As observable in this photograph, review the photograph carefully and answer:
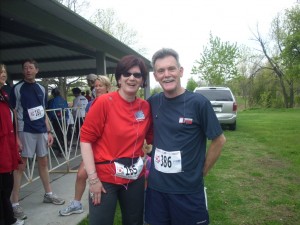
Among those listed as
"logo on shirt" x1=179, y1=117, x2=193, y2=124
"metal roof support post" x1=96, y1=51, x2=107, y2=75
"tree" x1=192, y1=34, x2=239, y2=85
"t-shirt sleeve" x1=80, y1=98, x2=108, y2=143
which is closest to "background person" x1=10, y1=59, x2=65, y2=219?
"t-shirt sleeve" x1=80, y1=98, x2=108, y2=143

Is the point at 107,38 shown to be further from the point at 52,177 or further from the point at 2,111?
the point at 2,111

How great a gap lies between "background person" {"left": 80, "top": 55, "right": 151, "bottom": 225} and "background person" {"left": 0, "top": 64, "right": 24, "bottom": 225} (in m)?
1.29

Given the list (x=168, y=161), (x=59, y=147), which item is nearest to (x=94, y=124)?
(x=168, y=161)

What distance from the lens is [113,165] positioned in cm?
234

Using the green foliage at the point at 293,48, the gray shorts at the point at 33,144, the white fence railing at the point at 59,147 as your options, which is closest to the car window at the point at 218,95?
the white fence railing at the point at 59,147

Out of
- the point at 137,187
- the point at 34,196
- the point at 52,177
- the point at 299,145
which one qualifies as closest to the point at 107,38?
the point at 52,177

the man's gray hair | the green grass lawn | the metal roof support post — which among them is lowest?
the green grass lawn

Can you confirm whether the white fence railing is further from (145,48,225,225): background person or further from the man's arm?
the man's arm

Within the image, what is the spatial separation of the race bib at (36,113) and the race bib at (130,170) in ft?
6.80

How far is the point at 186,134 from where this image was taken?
233 centimetres

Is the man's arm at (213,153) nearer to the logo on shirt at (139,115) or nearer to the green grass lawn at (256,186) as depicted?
the logo on shirt at (139,115)

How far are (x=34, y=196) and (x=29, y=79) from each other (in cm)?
183

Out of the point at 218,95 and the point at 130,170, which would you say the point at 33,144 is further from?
the point at 218,95

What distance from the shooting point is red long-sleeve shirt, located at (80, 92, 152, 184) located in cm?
232
